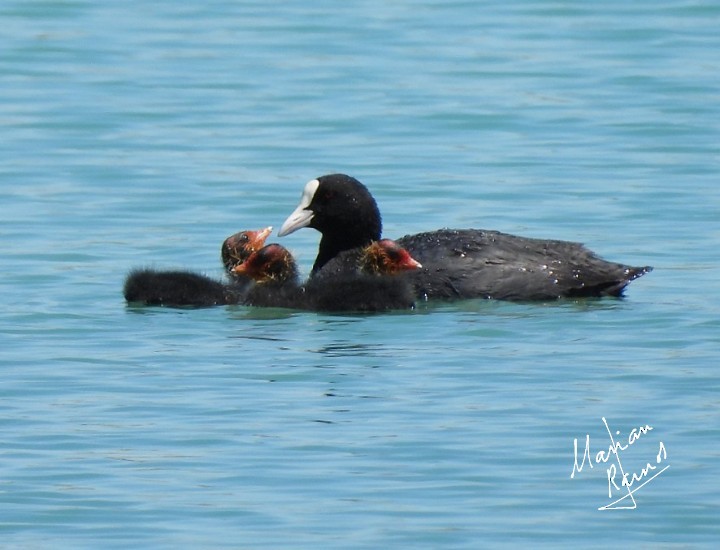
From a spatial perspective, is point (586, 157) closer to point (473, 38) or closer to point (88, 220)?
point (88, 220)

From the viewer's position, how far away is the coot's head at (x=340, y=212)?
13945 millimetres

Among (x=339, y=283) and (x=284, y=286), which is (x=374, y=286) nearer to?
(x=339, y=283)

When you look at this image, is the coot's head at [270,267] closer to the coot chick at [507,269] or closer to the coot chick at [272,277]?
the coot chick at [272,277]

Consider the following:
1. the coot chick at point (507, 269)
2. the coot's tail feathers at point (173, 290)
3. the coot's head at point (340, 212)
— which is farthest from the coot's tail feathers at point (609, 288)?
the coot's tail feathers at point (173, 290)

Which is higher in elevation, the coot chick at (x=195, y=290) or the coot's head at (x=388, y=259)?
the coot's head at (x=388, y=259)

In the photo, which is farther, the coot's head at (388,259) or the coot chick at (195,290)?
the coot's head at (388,259)

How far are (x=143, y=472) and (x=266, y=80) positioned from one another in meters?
13.4

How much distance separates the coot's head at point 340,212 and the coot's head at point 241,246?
0.64 ft

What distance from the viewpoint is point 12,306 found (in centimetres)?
1299

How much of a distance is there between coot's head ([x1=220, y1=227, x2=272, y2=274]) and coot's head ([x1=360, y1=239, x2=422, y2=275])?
3.28 feet

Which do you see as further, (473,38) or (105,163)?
(473,38)

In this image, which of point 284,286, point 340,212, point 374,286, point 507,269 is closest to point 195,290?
point 284,286

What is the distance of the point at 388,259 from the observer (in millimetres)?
13211

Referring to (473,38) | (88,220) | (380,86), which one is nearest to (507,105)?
(380,86)
